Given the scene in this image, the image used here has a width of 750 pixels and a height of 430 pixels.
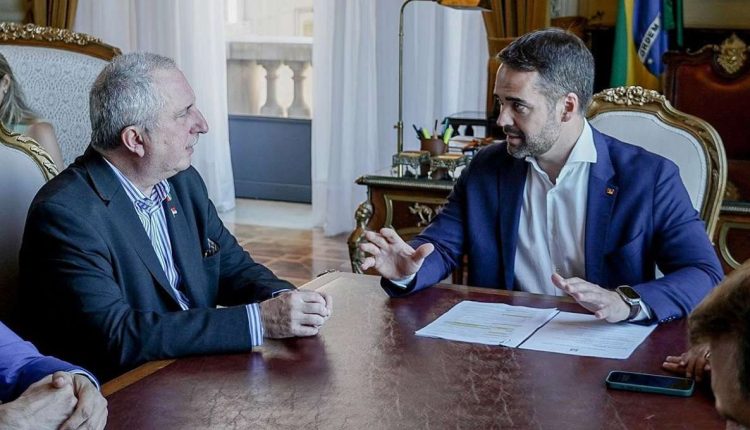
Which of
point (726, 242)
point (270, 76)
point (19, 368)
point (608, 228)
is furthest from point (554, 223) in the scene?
point (270, 76)

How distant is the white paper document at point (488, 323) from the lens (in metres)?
2.04

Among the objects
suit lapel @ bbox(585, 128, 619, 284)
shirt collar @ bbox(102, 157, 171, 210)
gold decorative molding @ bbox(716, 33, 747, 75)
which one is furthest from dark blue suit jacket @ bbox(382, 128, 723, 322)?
gold decorative molding @ bbox(716, 33, 747, 75)

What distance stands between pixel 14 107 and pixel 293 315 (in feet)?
6.76

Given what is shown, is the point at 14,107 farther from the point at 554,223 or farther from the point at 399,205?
the point at 554,223

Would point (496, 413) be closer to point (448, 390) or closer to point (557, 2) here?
point (448, 390)

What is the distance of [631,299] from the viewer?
2.11 meters

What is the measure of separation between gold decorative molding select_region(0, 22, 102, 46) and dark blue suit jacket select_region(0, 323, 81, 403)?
214 centimetres

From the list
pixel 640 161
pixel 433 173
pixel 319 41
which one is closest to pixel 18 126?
pixel 433 173

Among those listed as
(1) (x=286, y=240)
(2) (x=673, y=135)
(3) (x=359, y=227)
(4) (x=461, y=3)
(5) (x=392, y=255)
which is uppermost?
(4) (x=461, y=3)

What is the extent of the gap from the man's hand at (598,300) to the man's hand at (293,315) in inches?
18.1

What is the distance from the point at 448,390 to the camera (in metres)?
1.76

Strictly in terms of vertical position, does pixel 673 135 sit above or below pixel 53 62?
below

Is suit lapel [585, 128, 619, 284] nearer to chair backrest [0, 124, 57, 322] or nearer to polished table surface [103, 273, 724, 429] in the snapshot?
polished table surface [103, 273, 724, 429]

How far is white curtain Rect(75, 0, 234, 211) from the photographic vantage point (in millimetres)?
6988
